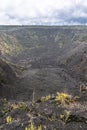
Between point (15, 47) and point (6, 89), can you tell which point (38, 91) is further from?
point (15, 47)

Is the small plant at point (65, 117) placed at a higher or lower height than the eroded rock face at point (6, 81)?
lower

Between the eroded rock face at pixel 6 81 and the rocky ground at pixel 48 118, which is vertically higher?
the eroded rock face at pixel 6 81

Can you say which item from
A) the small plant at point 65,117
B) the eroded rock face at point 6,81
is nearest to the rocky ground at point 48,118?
the small plant at point 65,117

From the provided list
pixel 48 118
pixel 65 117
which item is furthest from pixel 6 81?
pixel 65 117

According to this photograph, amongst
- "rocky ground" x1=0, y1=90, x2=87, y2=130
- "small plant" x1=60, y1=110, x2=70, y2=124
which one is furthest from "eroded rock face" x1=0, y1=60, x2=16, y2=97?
"small plant" x1=60, y1=110, x2=70, y2=124

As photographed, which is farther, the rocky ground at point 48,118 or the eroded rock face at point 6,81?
the eroded rock face at point 6,81

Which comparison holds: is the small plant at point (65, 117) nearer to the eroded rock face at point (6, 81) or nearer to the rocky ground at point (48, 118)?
the rocky ground at point (48, 118)

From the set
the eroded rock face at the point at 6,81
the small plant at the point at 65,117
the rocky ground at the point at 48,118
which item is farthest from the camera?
the eroded rock face at the point at 6,81

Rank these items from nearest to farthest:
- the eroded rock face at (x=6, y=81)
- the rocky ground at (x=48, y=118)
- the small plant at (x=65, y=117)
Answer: the rocky ground at (x=48, y=118)
the small plant at (x=65, y=117)
the eroded rock face at (x=6, y=81)

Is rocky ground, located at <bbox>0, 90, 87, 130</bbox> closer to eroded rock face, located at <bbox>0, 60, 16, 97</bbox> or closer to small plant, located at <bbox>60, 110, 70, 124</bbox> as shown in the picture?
small plant, located at <bbox>60, 110, 70, 124</bbox>

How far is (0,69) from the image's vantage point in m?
67.9

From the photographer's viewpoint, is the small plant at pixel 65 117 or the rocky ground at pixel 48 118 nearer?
the rocky ground at pixel 48 118

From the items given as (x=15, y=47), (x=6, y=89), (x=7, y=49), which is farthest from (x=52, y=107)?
(x=15, y=47)

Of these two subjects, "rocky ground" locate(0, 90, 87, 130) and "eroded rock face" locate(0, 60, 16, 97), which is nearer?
"rocky ground" locate(0, 90, 87, 130)
